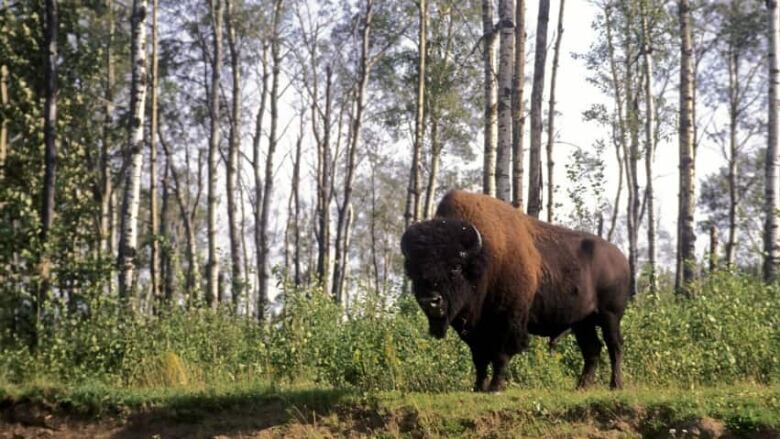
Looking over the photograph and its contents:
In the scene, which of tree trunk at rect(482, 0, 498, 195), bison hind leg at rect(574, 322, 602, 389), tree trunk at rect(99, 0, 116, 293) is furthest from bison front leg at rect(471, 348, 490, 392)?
tree trunk at rect(99, 0, 116, 293)

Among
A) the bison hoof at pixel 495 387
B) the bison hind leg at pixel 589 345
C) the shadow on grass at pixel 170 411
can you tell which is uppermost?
the bison hind leg at pixel 589 345

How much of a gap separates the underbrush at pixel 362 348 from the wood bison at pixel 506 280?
107 cm

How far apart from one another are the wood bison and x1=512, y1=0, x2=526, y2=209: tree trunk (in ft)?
15.1

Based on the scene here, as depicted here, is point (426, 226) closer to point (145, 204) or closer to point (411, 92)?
point (411, 92)

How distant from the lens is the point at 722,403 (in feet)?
26.9

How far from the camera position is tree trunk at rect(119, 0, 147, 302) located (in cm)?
1545

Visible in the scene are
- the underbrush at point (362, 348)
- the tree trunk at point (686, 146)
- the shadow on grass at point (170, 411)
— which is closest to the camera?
the shadow on grass at point (170, 411)

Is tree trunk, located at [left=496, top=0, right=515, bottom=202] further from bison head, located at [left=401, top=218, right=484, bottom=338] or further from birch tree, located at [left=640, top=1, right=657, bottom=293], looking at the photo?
birch tree, located at [left=640, top=1, right=657, bottom=293]


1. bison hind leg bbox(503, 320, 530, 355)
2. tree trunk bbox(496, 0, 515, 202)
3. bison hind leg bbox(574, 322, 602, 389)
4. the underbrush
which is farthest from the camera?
tree trunk bbox(496, 0, 515, 202)

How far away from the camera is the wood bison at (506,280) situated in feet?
26.9

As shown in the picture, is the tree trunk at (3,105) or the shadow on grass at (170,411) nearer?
the shadow on grass at (170,411)

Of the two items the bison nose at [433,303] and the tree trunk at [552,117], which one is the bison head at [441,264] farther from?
the tree trunk at [552,117]

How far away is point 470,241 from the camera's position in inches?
332

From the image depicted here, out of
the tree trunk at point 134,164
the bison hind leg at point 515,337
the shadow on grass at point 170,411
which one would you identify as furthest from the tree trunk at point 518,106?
the tree trunk at point 134,164
